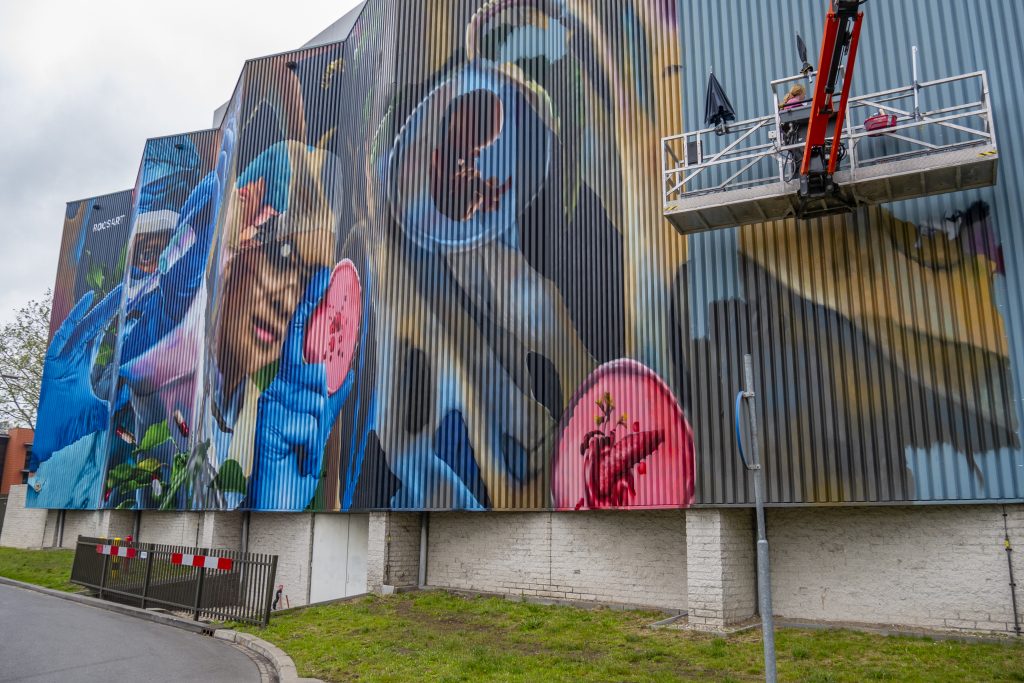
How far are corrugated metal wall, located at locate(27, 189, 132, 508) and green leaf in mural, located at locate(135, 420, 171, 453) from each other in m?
3.81

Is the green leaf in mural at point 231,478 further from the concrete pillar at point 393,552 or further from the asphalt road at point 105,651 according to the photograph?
the asphalt road at point 105,651

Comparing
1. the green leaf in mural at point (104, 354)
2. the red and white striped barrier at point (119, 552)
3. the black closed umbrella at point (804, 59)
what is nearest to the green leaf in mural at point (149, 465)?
the green leaf in mural at point (104, 354)

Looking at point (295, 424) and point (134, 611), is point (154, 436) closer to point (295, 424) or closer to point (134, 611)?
point (295, 424)

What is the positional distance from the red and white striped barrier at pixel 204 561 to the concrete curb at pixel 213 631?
1.11 m

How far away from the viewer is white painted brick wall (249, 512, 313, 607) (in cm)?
2427

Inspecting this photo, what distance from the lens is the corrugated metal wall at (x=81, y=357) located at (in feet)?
119

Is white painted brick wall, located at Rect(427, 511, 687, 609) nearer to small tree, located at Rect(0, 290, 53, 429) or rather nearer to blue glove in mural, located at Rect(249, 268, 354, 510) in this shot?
blue glove in mural, located at Rect(249, 268, 354, 510)

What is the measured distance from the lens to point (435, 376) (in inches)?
784

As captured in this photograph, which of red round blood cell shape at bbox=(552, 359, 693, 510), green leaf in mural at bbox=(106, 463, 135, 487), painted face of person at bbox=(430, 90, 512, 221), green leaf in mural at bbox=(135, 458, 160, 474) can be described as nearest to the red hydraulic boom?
red round blood cell shape at bbox=(552, 359, 693, 510)

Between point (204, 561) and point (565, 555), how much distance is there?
25.7 ft

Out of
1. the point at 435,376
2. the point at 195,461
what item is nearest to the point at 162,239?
the point at 195,461

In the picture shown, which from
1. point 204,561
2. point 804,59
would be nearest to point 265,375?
point 204,561

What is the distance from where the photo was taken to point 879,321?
46.0 feet

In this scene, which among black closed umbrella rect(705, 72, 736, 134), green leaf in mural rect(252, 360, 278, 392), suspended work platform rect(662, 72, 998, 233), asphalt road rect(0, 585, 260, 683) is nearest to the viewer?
asphalt road rect(0, 585, 260, 683)
